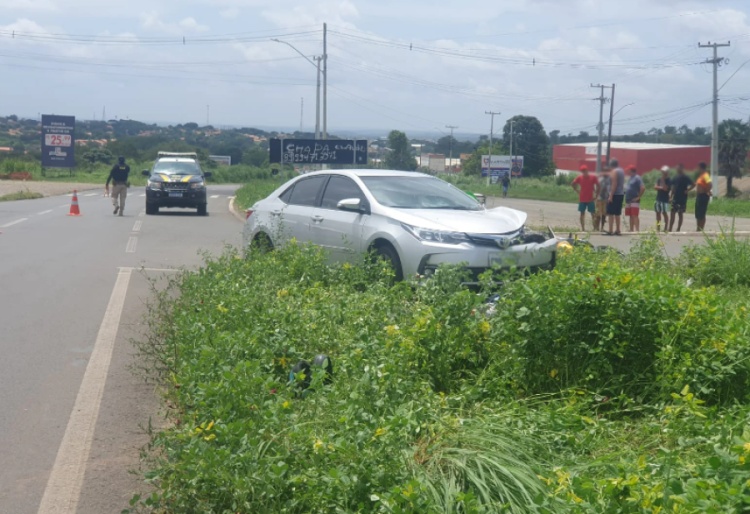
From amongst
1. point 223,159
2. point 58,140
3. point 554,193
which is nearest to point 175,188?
point 554,193

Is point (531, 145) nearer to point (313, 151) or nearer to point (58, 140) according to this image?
point (58, 140)

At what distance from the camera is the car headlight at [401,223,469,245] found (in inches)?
401

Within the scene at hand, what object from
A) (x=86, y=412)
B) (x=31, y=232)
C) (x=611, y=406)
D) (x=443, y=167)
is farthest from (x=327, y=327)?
(x=443, y=167)

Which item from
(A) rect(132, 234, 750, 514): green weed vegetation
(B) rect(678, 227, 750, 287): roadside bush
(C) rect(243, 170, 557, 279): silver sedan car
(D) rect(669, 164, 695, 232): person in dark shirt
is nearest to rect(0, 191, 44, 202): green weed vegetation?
(D) rect(669, 164, 695, 232): person in dark shirt

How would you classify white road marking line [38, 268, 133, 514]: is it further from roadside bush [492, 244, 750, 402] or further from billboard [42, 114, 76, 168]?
billboard [42, 114, 76, 168]

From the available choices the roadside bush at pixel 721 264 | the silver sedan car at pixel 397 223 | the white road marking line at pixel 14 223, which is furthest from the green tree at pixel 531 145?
the silver sedan car at pixel 397 223

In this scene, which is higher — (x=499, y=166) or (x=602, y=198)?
(x=499, y=166)

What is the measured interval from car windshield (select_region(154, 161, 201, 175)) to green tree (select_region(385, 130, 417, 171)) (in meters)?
7.32

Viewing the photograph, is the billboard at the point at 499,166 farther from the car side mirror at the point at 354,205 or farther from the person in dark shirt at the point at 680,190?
the car side mirror at the point at 354,205

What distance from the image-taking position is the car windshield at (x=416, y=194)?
11312 mm

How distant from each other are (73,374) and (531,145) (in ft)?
219

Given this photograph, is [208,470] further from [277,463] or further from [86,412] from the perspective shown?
[86,412]

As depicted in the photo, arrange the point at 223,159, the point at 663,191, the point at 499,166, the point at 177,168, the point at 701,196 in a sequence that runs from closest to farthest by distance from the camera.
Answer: the point at 663,191, the point at 701,196, the point at 177,168, the point at 499,166, the point at 223,159

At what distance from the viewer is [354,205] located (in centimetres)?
1114
